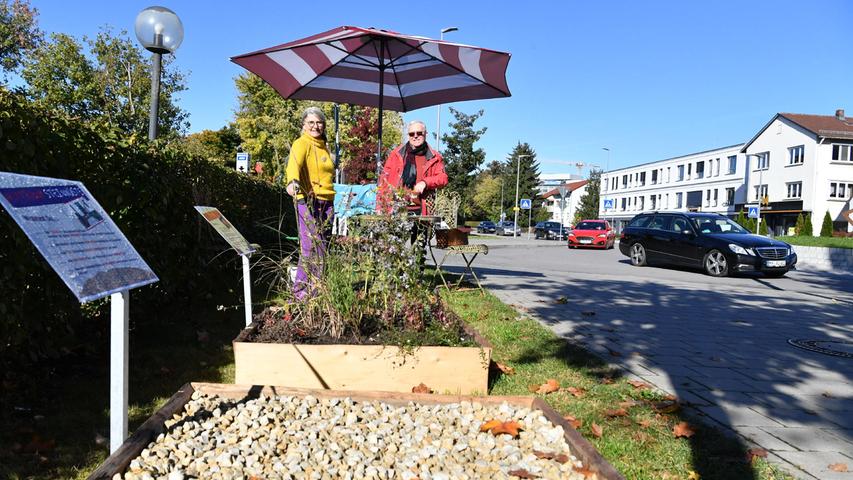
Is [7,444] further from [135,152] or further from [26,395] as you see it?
[135,152]

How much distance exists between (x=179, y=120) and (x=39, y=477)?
38.6 metres

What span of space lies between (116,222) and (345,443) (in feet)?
9.00

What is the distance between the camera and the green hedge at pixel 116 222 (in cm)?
288

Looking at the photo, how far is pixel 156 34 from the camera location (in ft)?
21.2

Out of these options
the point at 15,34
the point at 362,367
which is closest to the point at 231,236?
the point at 362,367

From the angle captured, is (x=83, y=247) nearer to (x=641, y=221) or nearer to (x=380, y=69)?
(x=380, y=69)

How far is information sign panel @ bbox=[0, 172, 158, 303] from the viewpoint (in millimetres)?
1722

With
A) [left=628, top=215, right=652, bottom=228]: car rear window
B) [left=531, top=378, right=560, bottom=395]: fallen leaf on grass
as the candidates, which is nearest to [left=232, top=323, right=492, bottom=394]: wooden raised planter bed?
[left=531, top=378, right=560, bottom=395]: fallen leaf on grass

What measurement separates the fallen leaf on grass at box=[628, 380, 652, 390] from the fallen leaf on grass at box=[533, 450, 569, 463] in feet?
5.32

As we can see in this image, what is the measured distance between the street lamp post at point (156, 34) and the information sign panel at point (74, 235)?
470 centimetres

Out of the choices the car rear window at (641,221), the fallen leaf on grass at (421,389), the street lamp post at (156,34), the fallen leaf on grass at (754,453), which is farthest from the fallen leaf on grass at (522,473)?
the car rear window at (641,221)

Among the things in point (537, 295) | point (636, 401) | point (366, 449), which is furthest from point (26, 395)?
point (537, 295)

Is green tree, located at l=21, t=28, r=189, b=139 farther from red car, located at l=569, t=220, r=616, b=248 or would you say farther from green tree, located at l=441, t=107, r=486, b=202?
green tree, located at l=441, t=107, r=486, b=202

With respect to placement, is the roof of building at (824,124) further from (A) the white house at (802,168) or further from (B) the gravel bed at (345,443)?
(B) the gravel bed at (345,443)
